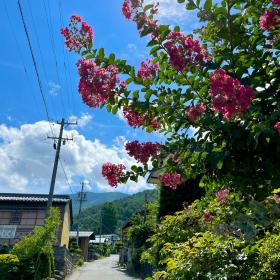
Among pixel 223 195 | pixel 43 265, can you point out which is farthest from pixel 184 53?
pixel 43 265

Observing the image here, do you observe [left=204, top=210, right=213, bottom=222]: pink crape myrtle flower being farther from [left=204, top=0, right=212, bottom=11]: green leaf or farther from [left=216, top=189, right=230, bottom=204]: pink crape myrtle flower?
[left=204, top=0, right=212, bottom=11]: green leaf

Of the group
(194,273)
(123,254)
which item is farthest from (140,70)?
(123,254)

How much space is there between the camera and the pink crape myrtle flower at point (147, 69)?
3.71m

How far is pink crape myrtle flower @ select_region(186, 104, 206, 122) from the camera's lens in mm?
3320

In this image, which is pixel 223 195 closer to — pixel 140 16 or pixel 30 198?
pixel 140 16

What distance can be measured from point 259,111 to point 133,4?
175 cm

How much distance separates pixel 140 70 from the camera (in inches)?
148

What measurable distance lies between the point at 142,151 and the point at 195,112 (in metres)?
0.75

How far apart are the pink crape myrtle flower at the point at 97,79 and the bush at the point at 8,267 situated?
1427cm

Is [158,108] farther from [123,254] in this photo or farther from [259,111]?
[123,254]

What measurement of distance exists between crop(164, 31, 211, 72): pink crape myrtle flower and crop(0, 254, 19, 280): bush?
15017 mm

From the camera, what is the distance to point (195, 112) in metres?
3.33

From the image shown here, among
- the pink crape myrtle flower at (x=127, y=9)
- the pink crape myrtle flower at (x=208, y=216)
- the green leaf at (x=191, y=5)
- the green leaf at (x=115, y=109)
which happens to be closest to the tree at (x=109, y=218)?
the pink crape myrtle flower at (x=208, y=216)

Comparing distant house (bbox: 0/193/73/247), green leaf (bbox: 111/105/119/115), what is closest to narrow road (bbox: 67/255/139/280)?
distant house (bbox: 0/193/73/247)
